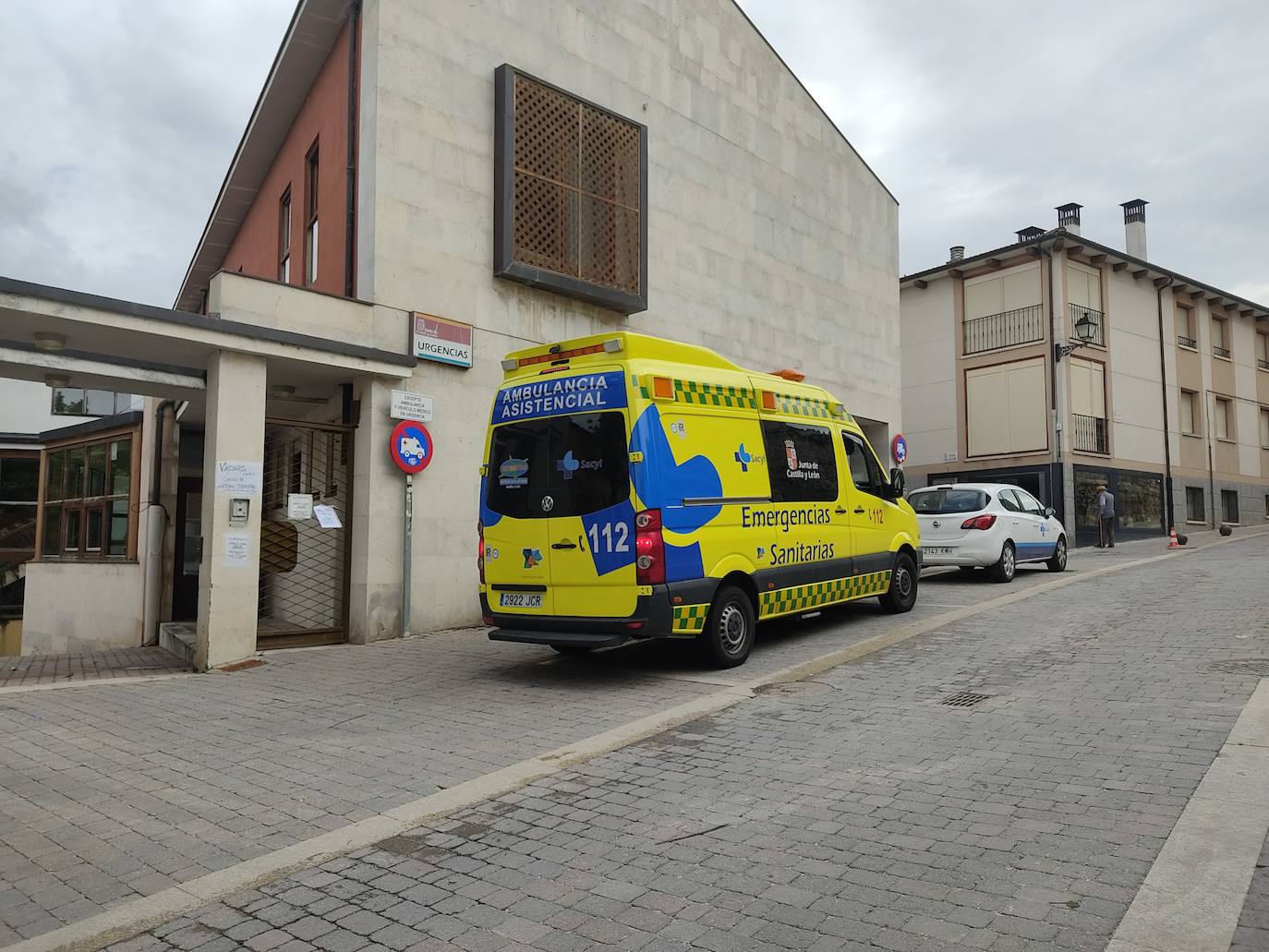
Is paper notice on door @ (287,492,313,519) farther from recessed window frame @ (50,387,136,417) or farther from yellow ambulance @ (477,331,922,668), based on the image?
recessed window frame @ (50,387,136,417)

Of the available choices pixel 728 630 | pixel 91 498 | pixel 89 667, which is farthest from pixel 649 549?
pixel 91 498

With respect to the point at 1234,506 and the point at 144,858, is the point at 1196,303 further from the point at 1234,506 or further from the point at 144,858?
the point at 144,858

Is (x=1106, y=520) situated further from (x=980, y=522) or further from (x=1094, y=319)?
(x=980, y=522)

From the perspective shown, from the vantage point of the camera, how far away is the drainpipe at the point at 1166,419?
2816 centimetres

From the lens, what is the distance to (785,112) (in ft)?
59.9

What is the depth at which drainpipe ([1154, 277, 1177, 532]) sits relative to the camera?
28.2m

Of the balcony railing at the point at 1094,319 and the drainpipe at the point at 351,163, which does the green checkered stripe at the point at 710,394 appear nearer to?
the drainpipe at the point at 351,163

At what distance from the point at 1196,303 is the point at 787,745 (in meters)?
31.2

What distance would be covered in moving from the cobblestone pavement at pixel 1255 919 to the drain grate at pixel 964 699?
114 inches

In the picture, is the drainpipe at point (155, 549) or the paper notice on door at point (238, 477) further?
the drainpipe at point (155, 549)

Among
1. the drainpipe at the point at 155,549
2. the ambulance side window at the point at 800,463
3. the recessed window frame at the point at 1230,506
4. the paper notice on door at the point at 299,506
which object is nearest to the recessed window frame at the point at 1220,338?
the recessed window frame at the point at 1230,506

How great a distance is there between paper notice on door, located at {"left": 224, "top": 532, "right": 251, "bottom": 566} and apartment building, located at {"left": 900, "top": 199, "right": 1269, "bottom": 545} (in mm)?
20276

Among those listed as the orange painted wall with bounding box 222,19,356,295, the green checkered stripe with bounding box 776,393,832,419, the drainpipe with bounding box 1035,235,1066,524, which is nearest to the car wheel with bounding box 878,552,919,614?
the green checkered stripe with bounding box 776,393,832,419

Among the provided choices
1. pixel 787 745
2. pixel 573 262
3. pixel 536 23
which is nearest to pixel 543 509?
pixel 787 745
